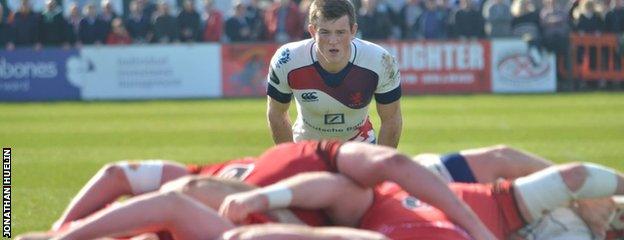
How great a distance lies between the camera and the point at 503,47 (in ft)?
87.4

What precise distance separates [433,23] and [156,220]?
2176 cm

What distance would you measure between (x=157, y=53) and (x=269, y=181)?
19.9 m

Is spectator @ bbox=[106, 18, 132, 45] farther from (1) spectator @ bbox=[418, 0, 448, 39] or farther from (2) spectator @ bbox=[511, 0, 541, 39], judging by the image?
(2) spectator @ bbox=[511, 0, 541, 39]

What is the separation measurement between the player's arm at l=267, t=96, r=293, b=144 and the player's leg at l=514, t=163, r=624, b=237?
10.1 feet

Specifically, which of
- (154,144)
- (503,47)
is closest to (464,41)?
(503,47)

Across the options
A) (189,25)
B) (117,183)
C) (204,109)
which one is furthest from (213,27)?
(117,183)

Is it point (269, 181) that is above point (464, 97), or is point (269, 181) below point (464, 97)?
above

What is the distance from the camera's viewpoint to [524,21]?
90.0ft

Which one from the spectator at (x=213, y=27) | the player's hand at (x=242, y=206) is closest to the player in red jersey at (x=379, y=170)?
the player's hand at (x=242, y=206)

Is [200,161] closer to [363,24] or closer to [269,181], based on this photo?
[269,181]

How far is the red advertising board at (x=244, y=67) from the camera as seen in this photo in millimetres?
26641

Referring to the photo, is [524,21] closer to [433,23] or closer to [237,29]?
[433,23]

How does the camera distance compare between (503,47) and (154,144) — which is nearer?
(154,144)

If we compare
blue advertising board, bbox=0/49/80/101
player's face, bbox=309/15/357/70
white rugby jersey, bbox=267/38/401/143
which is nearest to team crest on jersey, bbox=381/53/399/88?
white rugby jersey, bbox=267/38/401/143
